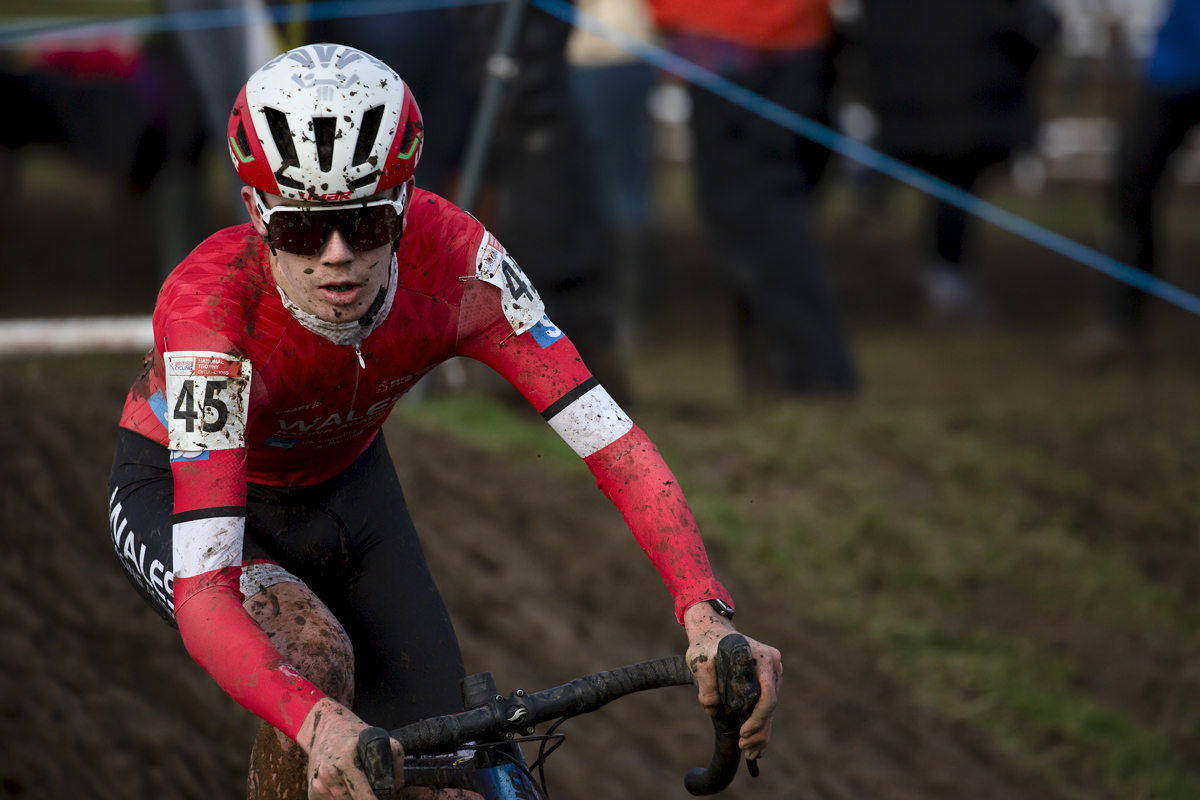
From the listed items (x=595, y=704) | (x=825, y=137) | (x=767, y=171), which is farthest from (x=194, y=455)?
(x=767, y=171)

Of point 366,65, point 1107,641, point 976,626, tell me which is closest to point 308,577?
point 366,65

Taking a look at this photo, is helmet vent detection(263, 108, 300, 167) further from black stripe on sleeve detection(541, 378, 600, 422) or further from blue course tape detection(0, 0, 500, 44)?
blue course tape detection(0, 0, 500, 44)

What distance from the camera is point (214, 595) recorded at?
235cm

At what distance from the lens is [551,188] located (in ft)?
22.0

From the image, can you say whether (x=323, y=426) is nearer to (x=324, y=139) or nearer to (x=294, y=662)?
(x=294, y=662)

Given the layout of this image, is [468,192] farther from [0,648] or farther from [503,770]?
[503,770]

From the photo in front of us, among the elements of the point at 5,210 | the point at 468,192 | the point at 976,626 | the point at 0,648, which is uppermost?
the point at 468,192

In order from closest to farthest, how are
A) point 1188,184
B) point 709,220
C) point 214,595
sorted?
point 214,595 < point 709,220 < point 1188,184

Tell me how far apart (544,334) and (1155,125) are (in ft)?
23.5

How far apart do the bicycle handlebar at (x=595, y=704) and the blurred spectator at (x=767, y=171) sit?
5.26 meters

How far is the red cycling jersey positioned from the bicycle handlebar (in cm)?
21

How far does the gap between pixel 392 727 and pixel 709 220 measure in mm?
5231

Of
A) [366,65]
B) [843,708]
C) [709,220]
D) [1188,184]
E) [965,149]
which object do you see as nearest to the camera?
[366,65]

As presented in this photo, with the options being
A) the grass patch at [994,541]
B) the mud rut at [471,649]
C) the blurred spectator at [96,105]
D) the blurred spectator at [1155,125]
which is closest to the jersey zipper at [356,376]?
the mud rut at [471,649]
